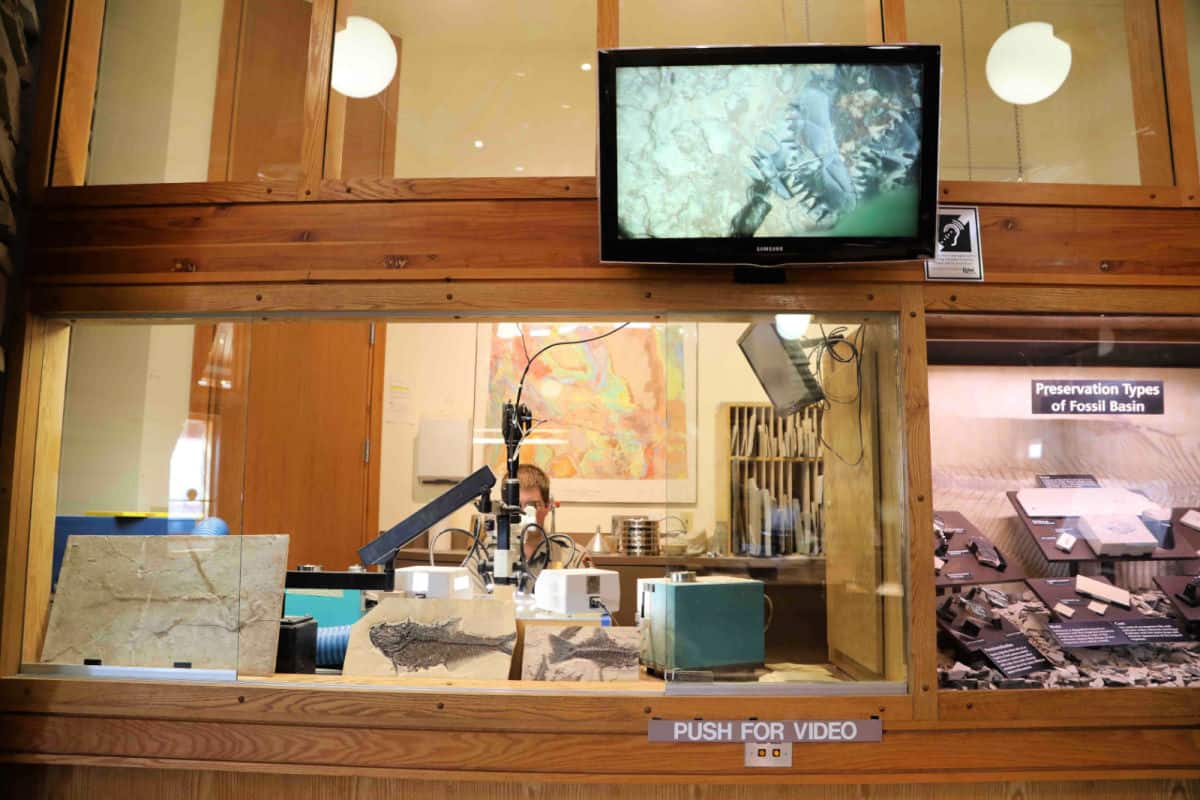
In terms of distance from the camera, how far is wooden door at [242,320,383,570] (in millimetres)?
3779

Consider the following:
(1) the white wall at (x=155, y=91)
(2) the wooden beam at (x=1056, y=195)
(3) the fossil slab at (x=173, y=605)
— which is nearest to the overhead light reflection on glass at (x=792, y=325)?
(2) the wooden beam at (x=1056, y=195)

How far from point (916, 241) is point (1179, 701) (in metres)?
1.45

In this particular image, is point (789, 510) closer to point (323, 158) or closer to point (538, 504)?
point (323, 158)

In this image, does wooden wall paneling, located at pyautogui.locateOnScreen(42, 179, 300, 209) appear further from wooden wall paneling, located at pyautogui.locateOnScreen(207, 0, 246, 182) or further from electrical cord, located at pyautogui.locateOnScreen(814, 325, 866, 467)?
electrical cord, located at pyautogui.locateOnScreen(814, 325, 866, 467)

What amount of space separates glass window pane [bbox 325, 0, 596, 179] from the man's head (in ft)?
9.47

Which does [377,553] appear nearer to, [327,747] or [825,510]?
[327,747]

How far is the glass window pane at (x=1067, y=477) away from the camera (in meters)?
2.38

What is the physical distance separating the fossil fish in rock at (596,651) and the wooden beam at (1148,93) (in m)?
2.12

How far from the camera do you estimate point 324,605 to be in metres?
2.98

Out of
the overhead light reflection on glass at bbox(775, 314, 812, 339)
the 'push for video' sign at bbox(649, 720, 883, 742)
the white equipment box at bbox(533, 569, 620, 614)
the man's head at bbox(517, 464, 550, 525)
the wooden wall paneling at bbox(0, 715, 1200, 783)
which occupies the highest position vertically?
the overhead light reflection on glass at bbox(775, 314, 812, 339)

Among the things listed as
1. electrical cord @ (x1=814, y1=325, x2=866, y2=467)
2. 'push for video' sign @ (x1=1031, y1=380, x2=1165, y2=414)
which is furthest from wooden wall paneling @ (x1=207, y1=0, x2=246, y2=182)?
'push for video' sign @ (x1=1031, y1=380, x2=1165, y2=414)

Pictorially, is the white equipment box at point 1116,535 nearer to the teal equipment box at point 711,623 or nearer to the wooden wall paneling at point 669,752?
the wooden wall paneling at point 669,752

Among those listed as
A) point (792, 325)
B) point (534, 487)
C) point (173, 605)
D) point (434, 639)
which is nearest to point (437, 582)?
A: point (434, 639)

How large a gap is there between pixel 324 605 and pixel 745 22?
2536 millimetres
